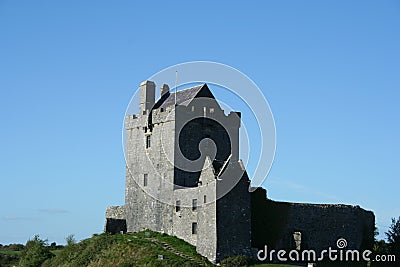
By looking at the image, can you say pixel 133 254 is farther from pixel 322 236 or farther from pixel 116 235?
pixel 322 236

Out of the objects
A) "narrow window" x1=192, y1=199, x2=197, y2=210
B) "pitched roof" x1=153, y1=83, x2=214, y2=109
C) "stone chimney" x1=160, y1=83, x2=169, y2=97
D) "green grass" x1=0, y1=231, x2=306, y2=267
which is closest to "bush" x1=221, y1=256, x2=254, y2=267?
"green grass" x1=0, y1=231, x2=306, y2=267

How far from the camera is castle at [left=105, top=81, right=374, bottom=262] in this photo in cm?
5006

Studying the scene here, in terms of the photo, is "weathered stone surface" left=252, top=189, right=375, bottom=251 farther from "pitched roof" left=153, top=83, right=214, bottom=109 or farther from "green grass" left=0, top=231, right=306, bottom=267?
"pitched roof" left=153, top=83, right=214, bottom=109

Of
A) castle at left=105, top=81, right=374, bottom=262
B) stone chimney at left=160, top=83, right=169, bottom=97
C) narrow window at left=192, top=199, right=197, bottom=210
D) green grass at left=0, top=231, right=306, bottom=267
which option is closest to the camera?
green grass at left=0, top=231, right=306, bottom=267

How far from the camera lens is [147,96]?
204ft

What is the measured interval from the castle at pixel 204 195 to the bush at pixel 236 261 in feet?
2.25

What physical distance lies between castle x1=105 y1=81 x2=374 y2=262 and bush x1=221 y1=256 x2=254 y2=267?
0.69m

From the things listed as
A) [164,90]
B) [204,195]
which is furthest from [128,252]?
[164,90]

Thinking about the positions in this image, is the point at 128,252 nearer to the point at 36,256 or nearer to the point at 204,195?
the point at 204,195

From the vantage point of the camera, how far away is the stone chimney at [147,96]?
62.0 metres

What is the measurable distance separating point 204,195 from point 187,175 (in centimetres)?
662

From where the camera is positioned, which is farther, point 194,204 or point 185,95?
point 185,95

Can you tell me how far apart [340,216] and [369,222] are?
3650 millimetres

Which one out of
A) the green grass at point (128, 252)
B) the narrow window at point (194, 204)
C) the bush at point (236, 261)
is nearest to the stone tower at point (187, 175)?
the narrow window at point (194, 204)
